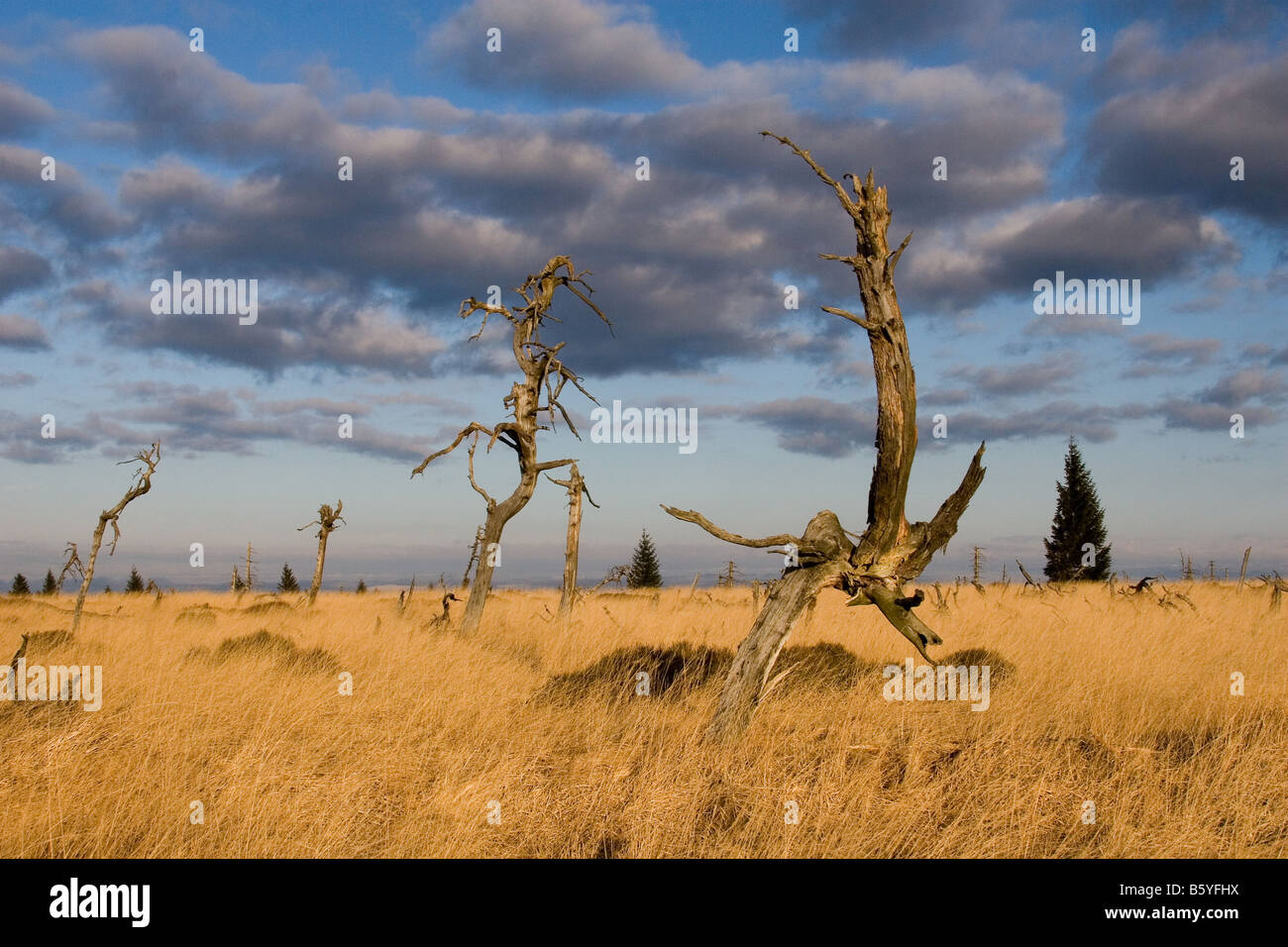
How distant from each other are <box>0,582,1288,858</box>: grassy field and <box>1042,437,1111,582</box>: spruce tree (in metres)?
33.3

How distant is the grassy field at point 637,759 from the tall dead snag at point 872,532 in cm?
74

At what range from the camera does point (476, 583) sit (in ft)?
52.0

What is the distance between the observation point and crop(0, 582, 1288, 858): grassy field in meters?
5.18

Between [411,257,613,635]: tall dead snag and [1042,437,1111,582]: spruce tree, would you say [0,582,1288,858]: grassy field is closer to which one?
[411,257,613,635]: tall dead snag

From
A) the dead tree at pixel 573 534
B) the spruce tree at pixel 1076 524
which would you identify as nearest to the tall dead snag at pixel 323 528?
the dead tree at pixel 573 534

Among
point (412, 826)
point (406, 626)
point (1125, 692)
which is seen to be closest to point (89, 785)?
point (412, 826)

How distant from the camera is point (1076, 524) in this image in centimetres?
4328

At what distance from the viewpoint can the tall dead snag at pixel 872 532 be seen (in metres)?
7.31

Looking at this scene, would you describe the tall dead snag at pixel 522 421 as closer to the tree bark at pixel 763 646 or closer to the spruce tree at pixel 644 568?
the tree bark at pixel 763 646

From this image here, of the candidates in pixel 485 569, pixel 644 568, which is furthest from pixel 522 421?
pixel 644 568

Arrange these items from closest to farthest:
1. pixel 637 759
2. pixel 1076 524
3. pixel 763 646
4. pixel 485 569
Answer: pixel 637 759 → pixel 763 646 → pixel 485 569 → pixel 1076 524

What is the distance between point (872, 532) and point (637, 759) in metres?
2.98

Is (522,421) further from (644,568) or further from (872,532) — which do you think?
(644,568)
